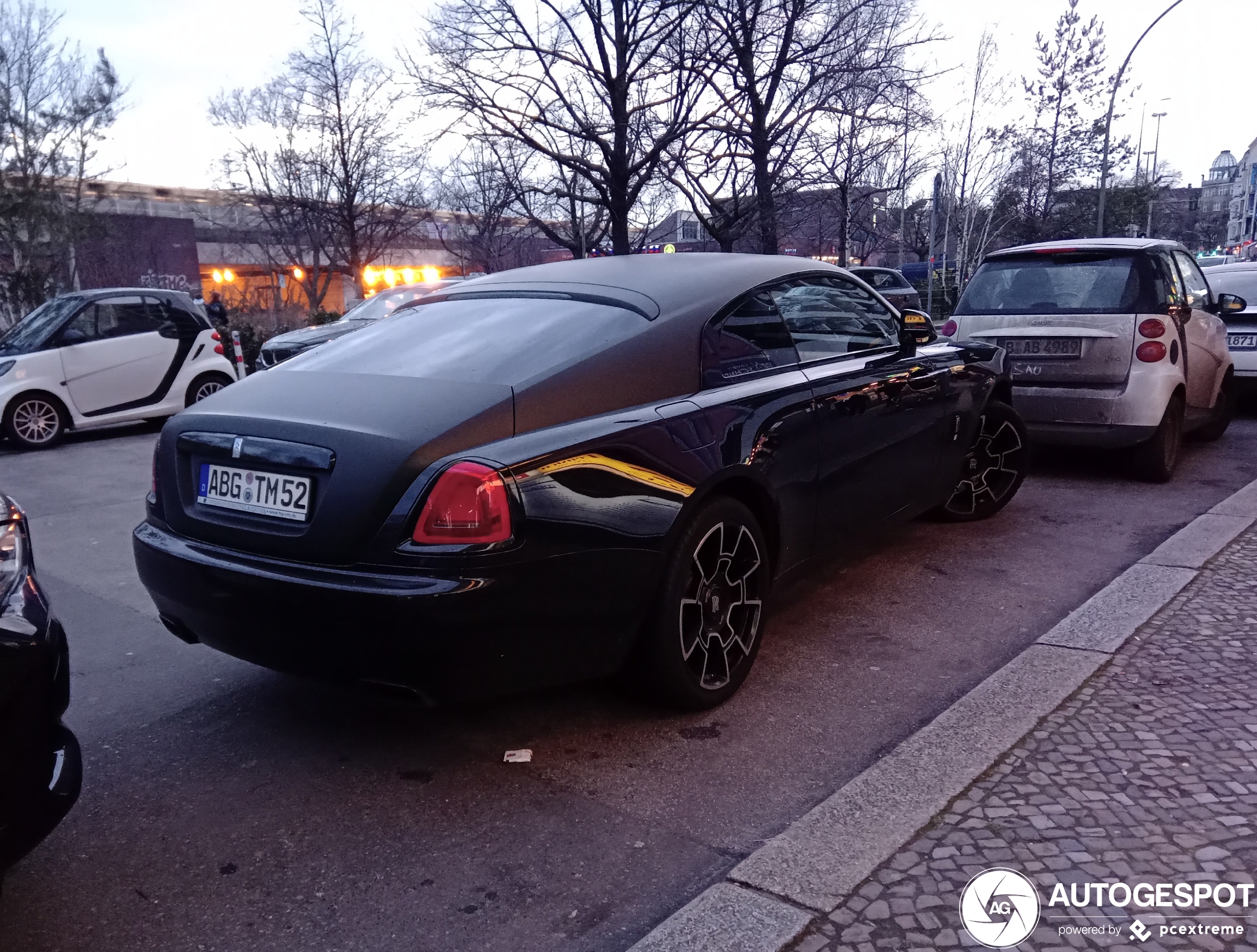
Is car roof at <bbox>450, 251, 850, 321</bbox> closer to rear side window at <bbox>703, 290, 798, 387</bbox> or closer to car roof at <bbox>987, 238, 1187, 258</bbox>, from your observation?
rear side window at <bbox>703, 290, 798, 387</bbox>

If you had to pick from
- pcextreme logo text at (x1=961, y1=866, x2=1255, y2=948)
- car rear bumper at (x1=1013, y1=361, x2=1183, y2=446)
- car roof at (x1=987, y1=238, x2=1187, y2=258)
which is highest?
car roof at (x1=987, y1=238, x2=1187, y2=258)

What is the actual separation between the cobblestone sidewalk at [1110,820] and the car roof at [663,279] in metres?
1.90

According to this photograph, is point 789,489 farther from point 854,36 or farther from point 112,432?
point 854,36

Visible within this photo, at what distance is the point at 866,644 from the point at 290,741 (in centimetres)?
231

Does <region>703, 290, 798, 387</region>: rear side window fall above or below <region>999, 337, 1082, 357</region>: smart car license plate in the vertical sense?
above

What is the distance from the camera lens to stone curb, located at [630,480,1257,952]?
2334mm

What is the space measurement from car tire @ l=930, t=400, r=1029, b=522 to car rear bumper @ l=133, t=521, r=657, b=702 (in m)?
3.53

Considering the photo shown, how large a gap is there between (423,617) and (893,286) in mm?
21337

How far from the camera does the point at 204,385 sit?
39.5 ft

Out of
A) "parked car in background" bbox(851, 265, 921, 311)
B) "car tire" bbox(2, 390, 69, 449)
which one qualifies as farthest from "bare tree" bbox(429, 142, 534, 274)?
"car tire" bbox(2, 390, 69, 449)

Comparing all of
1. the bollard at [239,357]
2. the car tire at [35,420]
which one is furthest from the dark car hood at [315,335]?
the car tire at [35,420]

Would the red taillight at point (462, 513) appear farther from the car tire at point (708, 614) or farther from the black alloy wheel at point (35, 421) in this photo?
the black alloy wheel at point (35, 421)

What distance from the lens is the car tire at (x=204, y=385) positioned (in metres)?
11.8

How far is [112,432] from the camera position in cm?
1214
